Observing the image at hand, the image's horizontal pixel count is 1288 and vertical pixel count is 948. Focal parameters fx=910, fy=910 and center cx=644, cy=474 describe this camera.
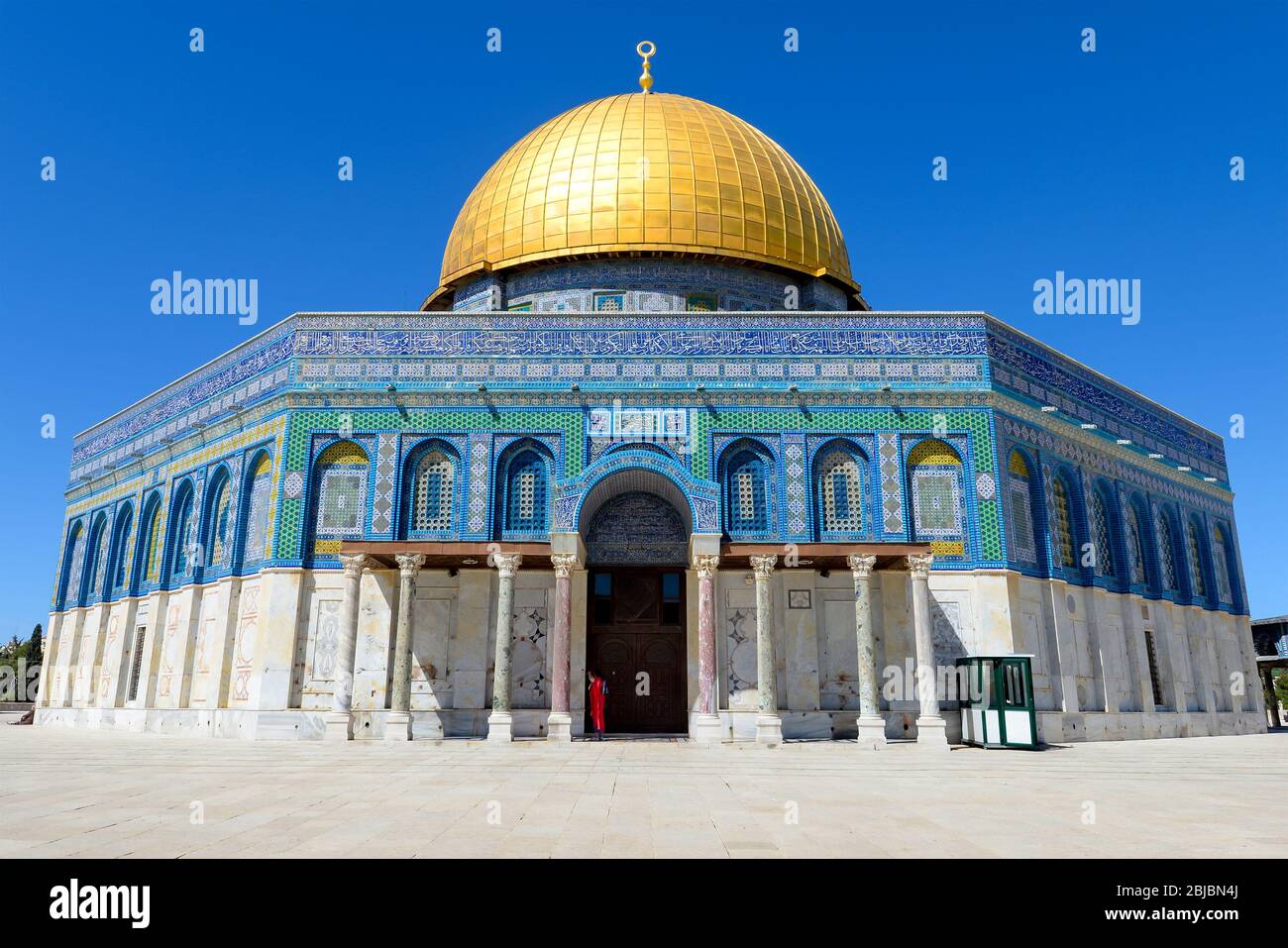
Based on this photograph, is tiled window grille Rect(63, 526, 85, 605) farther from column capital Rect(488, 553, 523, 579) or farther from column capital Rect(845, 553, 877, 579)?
column capital Rect(845, 553, 877, 579)

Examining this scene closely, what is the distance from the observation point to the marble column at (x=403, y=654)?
1659 cm

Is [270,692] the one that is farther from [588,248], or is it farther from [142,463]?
[588,248]

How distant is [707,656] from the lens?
1677 cm

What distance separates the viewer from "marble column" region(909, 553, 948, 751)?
16.4 m

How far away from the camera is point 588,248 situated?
22.7 metres

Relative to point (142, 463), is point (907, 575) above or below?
below

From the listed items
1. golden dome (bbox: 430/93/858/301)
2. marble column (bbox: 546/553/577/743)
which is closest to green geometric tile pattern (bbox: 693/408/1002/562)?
marble column (bbox: 546/553/577/743)

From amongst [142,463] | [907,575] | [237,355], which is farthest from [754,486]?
[142,463]

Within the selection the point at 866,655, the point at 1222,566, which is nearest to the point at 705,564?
the point at 866,655
